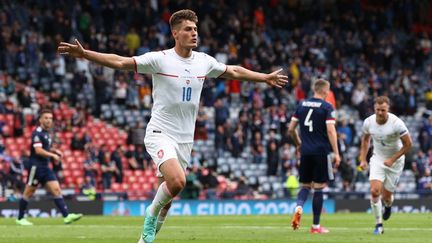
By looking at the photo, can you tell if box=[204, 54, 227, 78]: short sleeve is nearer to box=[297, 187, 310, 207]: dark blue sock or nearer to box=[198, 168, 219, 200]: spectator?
box=[297, 187, 310, 207]: dark blue sock

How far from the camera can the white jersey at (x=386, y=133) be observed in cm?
1803

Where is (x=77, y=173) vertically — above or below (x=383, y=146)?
below

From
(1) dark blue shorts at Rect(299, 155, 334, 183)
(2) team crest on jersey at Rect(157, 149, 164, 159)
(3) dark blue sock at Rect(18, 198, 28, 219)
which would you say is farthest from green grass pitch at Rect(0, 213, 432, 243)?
(2) team crest on jersey at Rect(157, 149, 164, 159)

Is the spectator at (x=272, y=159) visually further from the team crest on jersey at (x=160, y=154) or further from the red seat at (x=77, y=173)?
the team crest on jersey at (x=160, y=154)

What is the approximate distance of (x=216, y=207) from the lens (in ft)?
98.8

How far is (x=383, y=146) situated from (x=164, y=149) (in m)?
6.98

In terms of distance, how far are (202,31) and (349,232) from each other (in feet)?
72.0

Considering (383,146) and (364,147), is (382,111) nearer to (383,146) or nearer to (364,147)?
(383,146)

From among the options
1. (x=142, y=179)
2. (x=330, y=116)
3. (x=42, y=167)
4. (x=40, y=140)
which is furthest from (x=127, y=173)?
(x=330, y=116)

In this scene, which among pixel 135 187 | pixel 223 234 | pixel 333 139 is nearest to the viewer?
pixel 223 234

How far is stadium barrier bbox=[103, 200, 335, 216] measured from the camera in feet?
95.7

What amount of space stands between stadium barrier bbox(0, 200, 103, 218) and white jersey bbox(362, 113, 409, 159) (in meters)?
→ 11.5

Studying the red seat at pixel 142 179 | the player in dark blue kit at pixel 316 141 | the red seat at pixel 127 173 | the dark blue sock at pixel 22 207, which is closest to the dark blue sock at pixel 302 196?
the player in dark blue kit at pixel 316 141

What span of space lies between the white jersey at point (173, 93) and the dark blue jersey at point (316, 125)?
5356mm
